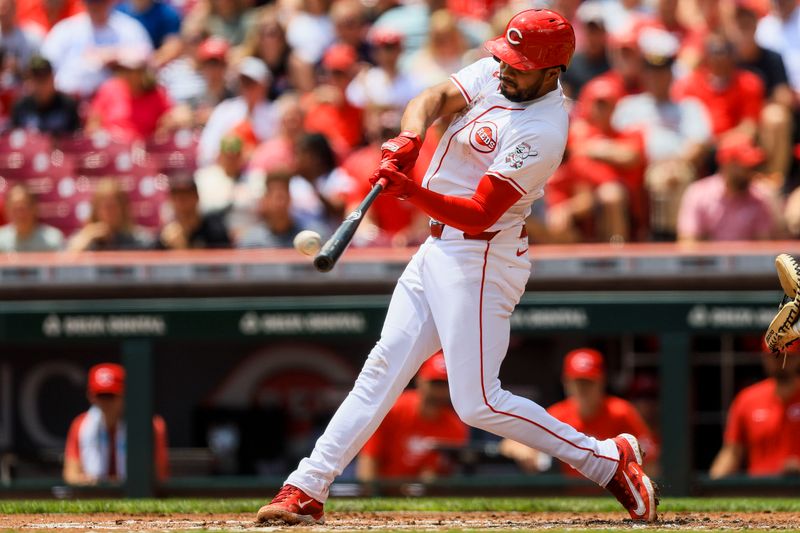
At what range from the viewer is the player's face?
4645mm

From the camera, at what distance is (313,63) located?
10234 mm

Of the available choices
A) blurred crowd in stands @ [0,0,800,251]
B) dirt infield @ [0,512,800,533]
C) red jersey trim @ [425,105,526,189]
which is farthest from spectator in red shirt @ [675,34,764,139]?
red jersey trim @ [425,105,526,189]

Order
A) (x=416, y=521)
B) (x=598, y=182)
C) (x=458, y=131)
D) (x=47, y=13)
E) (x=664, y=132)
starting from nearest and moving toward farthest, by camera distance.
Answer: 1. (x=458, y=131)
2. (x=416, y=521)
3. (x=598, y=182)
4. (x=664, y=132)
5. (x=47, y=13)

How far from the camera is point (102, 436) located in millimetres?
7324

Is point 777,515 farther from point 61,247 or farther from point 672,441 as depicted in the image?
point 61,247

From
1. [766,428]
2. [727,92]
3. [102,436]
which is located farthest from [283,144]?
[766,428]

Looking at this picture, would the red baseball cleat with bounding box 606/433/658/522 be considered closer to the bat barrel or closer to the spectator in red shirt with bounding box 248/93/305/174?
the bat barrel

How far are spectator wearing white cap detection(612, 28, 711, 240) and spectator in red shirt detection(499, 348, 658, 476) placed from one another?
122 centimetres

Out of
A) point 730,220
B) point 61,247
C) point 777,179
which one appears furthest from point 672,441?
point 61,247

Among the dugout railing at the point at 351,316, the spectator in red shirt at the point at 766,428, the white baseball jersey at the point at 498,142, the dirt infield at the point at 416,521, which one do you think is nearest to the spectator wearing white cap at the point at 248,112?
the dugout railing at the point at 351,316

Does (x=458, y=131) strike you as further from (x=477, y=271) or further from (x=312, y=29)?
(x=312, y=29)

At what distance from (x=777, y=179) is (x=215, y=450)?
3451 millimetres

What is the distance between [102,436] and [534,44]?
12.2 feet

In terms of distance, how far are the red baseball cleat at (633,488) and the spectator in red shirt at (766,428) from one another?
7.61ft
